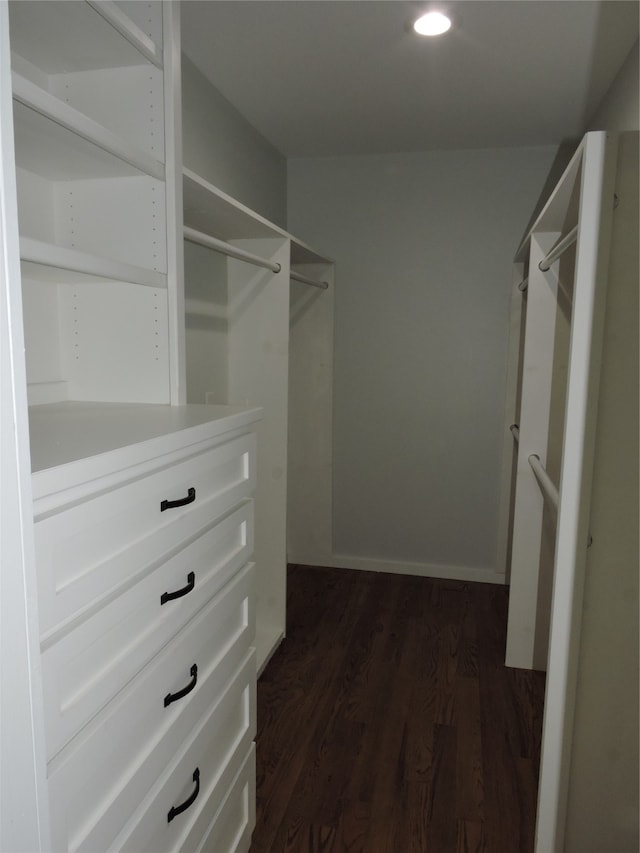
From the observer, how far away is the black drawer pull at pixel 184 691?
3.48 ft

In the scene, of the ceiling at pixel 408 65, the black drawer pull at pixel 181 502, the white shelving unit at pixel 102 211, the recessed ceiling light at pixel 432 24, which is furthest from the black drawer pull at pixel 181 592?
the recessed ceiling light at pixel 432 24

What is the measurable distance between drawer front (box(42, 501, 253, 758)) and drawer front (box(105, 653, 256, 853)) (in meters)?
0.20

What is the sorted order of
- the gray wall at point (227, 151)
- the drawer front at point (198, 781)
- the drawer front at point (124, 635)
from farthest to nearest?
1. the gray wall at point (227, 151)
2. the drawer front at point (198, 781)
3. the drawer front at point (124, 635)

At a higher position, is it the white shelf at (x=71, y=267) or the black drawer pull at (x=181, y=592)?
the white shelf at (x=71, y=267)

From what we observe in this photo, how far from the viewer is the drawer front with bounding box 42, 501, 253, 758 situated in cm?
78

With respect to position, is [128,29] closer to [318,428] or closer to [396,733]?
[396,733]

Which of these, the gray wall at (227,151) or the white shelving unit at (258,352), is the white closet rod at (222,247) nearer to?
the white shelving unit at (258,352)

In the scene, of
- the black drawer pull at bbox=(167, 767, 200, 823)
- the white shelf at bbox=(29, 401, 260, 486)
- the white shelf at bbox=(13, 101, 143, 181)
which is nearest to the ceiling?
the white shelf at bbox=(13, 101, 143, 181)

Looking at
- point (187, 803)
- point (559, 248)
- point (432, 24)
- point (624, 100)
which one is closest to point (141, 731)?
point (187, 803)

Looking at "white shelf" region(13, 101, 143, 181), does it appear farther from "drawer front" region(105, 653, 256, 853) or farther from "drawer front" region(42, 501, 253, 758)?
"drawer front" region(105, 653, 256, 853)

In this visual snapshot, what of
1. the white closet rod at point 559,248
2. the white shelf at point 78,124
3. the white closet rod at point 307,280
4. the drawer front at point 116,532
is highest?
the white shelf at point 78,124

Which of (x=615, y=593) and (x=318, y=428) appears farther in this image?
(x=318, y=428)

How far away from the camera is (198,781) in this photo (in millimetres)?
1193

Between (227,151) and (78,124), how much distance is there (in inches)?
64.5
